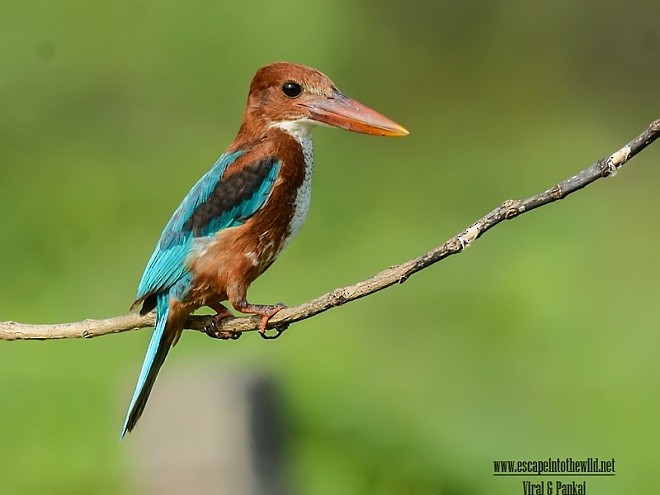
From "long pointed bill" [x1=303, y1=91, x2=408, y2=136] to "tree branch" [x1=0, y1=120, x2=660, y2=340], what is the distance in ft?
1.33

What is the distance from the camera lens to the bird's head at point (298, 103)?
3033mm

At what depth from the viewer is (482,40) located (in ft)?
23.4

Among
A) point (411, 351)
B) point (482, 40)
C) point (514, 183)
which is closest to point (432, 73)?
point (482, 40)

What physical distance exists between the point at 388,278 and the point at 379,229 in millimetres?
3213

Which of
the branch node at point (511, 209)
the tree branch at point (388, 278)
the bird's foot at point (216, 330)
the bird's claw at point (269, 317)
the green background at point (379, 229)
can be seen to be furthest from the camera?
the green background at point (379, 229)

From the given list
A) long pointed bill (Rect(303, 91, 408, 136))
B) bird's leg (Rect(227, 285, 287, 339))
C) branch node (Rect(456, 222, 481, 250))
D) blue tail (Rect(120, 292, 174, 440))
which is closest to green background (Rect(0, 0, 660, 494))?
blue tail (Rect(120, 292, 174, 440))

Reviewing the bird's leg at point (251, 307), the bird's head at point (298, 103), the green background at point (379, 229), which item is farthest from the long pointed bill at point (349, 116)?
the green background at point (379, 229)

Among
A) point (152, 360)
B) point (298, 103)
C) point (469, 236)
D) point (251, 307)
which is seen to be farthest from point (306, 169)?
point (469, 236)

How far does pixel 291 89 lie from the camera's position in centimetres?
312

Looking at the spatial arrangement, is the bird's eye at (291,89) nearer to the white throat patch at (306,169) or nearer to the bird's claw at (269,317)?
the white throat patch at (306,169)

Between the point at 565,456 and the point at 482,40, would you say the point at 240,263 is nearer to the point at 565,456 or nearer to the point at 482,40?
the point at 565,456

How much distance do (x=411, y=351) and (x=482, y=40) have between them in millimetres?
2576

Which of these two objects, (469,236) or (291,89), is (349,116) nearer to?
(291,89)

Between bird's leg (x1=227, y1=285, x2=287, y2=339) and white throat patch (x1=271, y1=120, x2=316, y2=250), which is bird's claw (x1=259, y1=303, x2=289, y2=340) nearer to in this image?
bird's leg (x1=227, y1=285, x2=287, y2=339)
